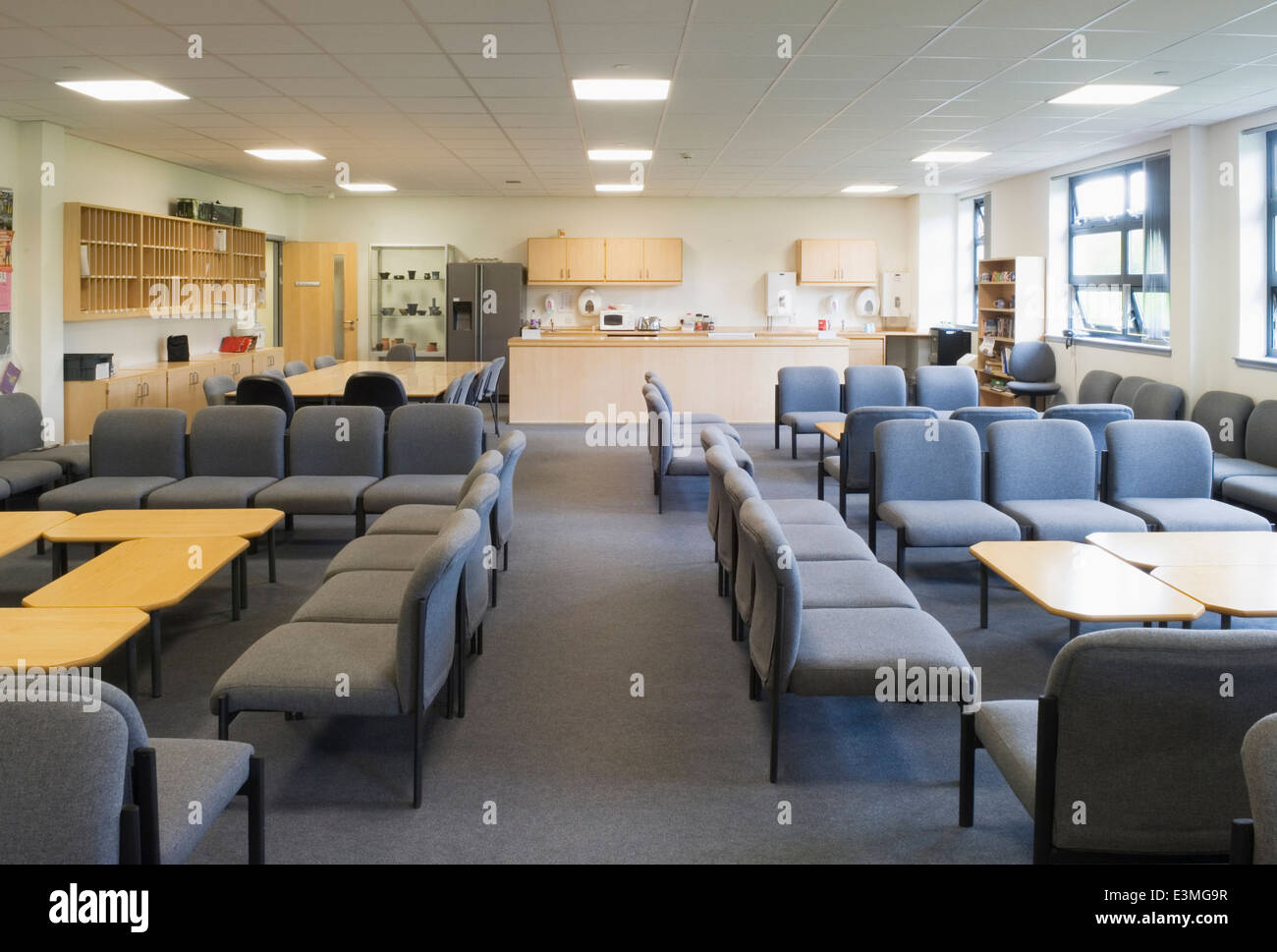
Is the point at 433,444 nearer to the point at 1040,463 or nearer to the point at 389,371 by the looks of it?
the point at 1040,463

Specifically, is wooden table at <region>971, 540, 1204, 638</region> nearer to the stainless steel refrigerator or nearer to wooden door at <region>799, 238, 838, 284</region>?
wooden door at <region>799, 238, 838, 284</region>

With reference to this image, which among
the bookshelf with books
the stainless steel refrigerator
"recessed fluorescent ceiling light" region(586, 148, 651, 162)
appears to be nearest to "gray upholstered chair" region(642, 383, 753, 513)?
"recessed fluorescent ceiling light" region(586, 148, 651, 162)

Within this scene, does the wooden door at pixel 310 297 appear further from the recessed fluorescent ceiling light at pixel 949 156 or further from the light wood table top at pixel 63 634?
the light wood table top at pixel 63 634

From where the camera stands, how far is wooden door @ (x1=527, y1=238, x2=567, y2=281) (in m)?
15.4

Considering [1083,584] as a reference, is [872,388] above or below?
above

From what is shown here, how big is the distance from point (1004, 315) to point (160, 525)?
10428 millimetres

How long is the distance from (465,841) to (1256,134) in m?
8.61

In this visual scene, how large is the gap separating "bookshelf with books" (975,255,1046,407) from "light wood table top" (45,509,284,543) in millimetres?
9159

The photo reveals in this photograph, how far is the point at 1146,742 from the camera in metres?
2.57

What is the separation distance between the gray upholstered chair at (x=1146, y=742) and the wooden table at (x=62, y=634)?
8.77 ft

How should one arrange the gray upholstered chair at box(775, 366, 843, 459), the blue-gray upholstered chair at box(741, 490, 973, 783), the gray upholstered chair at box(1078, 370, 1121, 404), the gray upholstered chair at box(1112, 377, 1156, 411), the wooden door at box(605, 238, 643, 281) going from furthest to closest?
the wooden door at box(605, 238, 643, 281) < the gray upholstered chair at box(1078, 370, 1121, 404) < the gray upholstered chair at box(775, 366, 843, 459) < the gray upholstered chair at box(1112, 377, 1156, 411) < the blue-gray upholstered chair at box(741, 490, 973, 783)

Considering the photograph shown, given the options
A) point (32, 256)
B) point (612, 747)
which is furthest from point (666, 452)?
point (32, 256)

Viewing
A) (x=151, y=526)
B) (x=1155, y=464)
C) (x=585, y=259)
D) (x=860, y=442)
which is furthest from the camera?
(x=585, y=259)

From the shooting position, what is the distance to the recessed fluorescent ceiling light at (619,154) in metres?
10.8
